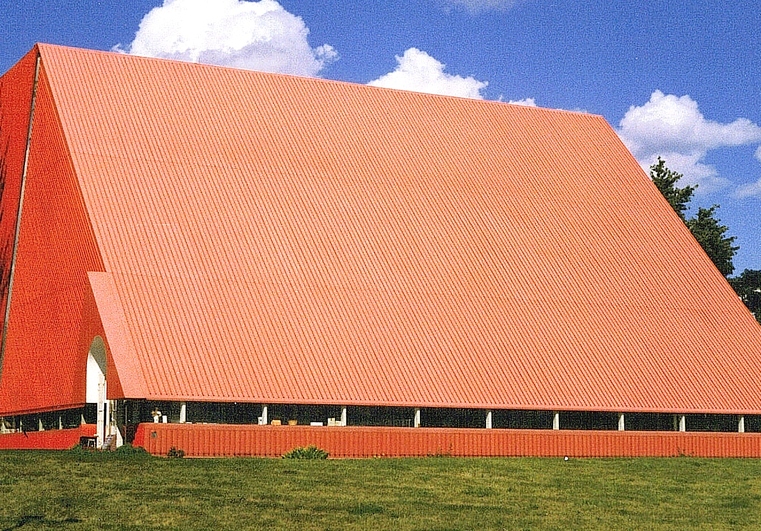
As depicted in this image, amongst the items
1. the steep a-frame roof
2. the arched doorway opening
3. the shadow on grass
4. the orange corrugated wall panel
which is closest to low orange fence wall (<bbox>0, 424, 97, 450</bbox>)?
the arched doorway opening

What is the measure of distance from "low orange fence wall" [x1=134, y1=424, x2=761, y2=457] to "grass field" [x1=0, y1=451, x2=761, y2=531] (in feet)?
8.31

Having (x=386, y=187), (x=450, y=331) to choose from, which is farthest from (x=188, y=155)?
(x=450, y=331)

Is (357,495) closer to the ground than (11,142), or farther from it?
closer to the ground

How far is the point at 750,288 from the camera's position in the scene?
10881 centimetres

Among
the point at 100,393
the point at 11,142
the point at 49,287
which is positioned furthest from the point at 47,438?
the point at 11,142

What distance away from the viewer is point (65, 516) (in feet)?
89.6

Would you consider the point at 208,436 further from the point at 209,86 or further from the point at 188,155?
the point at 209,86

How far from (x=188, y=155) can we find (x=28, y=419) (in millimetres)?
11162

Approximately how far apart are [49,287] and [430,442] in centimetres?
1437

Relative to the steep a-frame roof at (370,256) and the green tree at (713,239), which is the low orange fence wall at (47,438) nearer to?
the steep a-frame roof at (370,256)

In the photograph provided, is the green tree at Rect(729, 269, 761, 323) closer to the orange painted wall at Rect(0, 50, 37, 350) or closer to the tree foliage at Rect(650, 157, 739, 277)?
the tree foliage at Rect(650, 157, 739, 277)

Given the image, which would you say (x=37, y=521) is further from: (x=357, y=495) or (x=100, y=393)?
(x=100, y=393)

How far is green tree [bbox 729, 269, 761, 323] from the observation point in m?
103

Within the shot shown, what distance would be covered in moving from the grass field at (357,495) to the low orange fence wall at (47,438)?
5.54 meters
